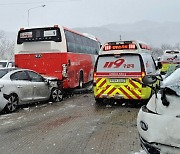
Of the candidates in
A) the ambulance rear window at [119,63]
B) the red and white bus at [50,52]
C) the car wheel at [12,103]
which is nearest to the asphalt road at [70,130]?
the car wheel at [12,103]

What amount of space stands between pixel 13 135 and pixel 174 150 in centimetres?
403

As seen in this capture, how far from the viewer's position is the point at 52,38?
44.6ft

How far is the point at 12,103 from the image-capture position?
962cm

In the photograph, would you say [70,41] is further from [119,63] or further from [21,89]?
[21,89]

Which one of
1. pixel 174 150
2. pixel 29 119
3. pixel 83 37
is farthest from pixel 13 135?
pixel 83 37

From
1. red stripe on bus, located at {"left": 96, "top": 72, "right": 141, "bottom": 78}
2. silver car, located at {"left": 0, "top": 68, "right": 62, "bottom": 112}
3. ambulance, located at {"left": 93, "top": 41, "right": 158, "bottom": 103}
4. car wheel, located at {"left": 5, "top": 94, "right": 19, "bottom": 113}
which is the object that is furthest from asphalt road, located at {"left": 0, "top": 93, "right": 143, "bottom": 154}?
red stripe on bus, located at {"left": 96, "top": 72, "right": 141, "bottom": 78}

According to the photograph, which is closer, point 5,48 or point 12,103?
point 12,103

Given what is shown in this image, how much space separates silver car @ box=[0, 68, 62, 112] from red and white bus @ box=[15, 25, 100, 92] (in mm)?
1668

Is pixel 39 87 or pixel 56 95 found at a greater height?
pixel 39 87

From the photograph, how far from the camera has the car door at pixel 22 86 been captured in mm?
9906

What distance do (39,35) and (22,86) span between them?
170 inches

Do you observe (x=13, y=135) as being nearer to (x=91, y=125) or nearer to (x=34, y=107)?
(x=91, y=125)

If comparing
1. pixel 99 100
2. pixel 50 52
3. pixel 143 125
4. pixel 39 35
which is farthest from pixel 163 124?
pixel 39 35

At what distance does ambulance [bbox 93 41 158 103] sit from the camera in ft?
32.6
